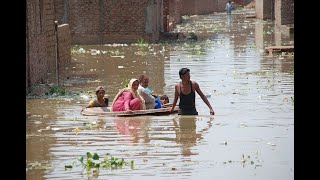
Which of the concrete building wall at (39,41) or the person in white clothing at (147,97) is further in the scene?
the concrete building wall at (39,41)

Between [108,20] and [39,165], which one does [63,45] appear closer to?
[108,20]

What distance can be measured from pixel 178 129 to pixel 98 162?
3.05 m

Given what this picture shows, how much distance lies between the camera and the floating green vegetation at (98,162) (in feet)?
38.5

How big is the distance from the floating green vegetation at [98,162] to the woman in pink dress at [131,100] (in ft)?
13.9

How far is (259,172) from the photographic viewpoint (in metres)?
11.3

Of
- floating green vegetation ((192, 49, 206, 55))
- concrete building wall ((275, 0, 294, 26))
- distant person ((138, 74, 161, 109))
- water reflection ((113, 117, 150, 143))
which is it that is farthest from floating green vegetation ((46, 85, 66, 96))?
concrete building wall ((275, 0, 294, 26))

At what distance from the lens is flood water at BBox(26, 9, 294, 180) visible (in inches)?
456

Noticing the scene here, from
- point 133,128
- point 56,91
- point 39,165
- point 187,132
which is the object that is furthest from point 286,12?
point 39,165

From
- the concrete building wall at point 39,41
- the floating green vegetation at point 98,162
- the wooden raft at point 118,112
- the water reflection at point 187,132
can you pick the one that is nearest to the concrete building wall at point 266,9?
the concrete building wall at point 39,41

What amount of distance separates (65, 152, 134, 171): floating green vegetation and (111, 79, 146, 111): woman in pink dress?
425cm

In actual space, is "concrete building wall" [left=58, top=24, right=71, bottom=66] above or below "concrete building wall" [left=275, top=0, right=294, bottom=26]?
below

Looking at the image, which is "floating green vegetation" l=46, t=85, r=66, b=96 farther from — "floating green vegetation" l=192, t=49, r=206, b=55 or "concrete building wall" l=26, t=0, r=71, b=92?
"floating green vegetation" l=192, t=49, r=206, b=55

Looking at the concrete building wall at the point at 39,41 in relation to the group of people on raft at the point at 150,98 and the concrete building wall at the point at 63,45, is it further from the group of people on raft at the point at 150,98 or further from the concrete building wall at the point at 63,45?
the group of people on raft at the point at 150,98

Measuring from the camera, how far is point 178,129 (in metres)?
14.8
